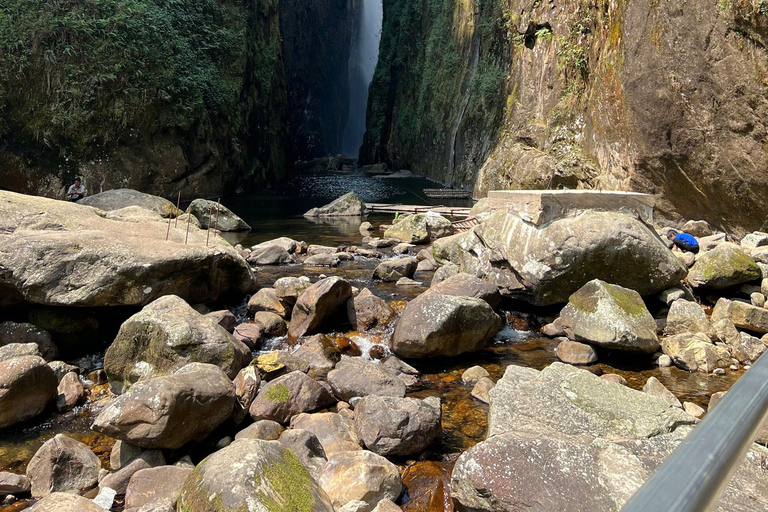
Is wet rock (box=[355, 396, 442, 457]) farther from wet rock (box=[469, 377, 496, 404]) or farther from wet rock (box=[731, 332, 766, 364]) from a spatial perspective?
wet rock (box=[731, 332, 766, 364])

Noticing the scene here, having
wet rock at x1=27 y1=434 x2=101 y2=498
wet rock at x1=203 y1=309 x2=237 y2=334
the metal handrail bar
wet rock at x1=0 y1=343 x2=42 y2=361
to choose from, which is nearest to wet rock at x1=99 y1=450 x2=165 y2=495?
wet rock at x1=27 y1=434 x2=101 y2=498

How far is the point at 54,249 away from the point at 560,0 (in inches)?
638

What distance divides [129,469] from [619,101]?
11.5 metres

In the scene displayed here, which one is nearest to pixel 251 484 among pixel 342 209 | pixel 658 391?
pixel 658 391

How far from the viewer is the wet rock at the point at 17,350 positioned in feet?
16.4

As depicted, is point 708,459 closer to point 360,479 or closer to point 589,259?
point 360,479

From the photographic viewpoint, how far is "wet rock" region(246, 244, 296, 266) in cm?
1027

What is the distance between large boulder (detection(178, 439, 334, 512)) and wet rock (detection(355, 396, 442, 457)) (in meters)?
0.85

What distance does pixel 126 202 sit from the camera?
13.0 meters

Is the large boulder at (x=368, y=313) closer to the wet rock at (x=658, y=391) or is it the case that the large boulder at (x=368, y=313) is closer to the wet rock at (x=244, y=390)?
the wet rock at (x=244, y=390)

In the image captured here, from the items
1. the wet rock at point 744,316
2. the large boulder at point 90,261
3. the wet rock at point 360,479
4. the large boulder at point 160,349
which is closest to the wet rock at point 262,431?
the wet rock at point 360,479

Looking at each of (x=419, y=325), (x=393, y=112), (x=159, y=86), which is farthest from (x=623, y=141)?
(x=393, y=112)

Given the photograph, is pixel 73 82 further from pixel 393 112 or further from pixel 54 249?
pixel 393 112

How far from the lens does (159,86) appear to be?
734 inches
